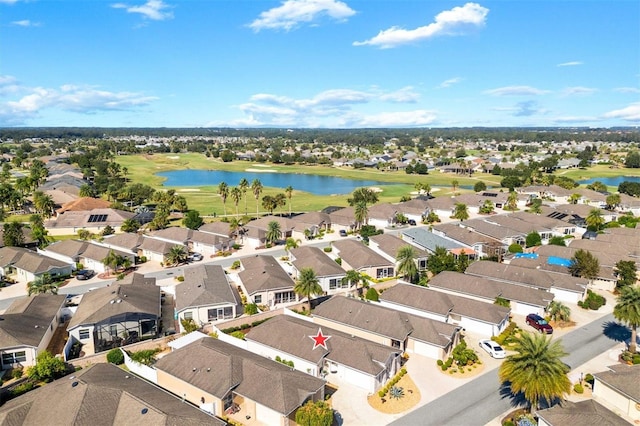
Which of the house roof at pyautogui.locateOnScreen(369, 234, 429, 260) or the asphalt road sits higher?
the house roof at pyautogui.locateOnScreen(369, 234, 429, 260)

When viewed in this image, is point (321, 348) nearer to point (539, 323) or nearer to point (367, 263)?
point (539, 323)

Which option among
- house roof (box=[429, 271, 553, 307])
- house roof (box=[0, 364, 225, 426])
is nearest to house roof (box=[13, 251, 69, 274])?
house roof (box=[0, 364, 225, 426])

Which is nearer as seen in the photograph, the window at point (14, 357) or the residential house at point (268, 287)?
the window at point (14, 357)

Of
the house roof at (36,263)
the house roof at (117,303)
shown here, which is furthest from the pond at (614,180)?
the house roof at (36,263)

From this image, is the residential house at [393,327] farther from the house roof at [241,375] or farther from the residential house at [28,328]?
the residential house at [28,328]

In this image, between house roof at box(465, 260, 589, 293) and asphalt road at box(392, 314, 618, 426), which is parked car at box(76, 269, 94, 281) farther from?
house roof at box(465, 260, 589, 293)

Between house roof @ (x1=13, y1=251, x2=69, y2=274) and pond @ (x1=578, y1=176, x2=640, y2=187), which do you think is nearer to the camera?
house roof @ (x1=13, y1=251, x2=69, y2=274)

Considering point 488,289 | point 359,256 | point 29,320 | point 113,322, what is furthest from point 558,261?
point 29,320
